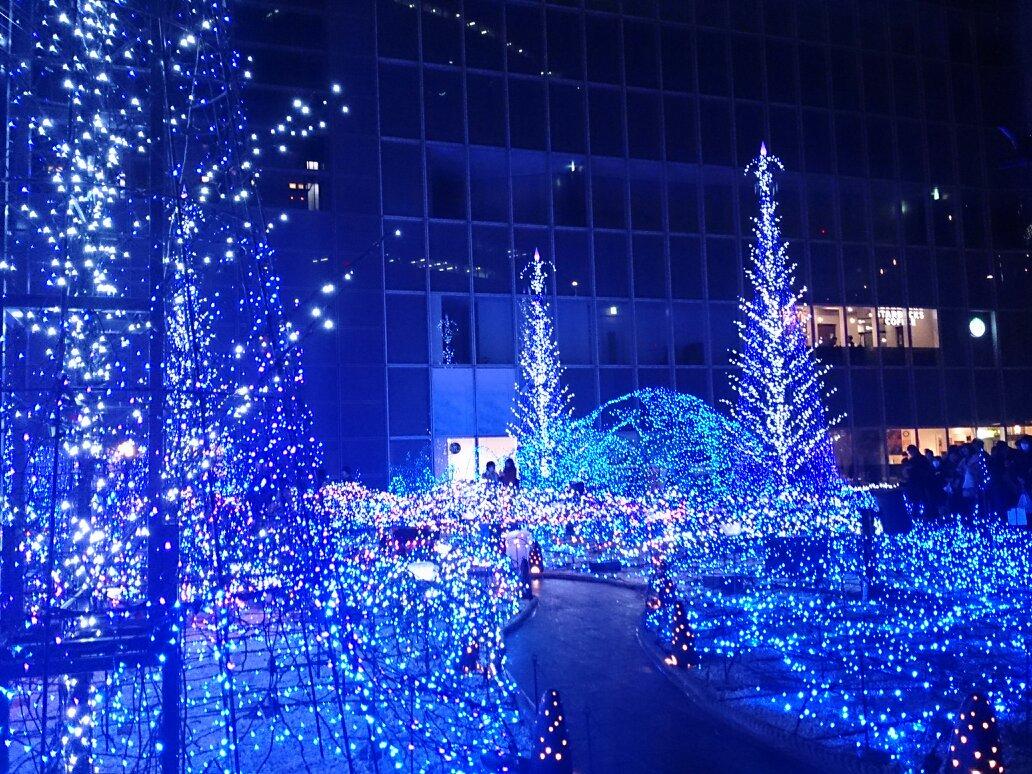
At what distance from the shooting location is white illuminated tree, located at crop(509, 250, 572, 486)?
25.9 m

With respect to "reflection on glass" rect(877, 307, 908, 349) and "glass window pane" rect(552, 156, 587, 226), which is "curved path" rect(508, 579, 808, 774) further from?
"reflection on glass" rect(877, 307, 908, 349)

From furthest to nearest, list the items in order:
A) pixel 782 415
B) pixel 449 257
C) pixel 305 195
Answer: pixel 449 257, pixel 305 195, pixel 782 415

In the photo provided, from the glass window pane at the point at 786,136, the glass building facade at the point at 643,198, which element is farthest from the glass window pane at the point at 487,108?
the glass window pane at the point at 786,136

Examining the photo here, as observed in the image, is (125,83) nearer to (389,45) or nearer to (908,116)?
(389,45)

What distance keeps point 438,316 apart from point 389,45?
7.58 meters

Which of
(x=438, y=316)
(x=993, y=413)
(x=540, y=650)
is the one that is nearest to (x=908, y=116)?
(x=993, y=413)

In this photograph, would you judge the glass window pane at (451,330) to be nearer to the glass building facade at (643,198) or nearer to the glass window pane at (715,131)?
the glass building facade at (643,198)

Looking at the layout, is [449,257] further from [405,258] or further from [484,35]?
[484,35]

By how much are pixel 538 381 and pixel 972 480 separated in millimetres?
12321

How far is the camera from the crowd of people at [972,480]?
52.3 feet

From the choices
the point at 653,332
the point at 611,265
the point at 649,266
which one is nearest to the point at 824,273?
the point at 649,266

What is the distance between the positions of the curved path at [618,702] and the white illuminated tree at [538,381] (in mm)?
12490

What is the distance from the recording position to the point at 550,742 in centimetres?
595

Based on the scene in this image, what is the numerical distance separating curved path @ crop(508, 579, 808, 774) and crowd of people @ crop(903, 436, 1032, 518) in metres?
7.04
